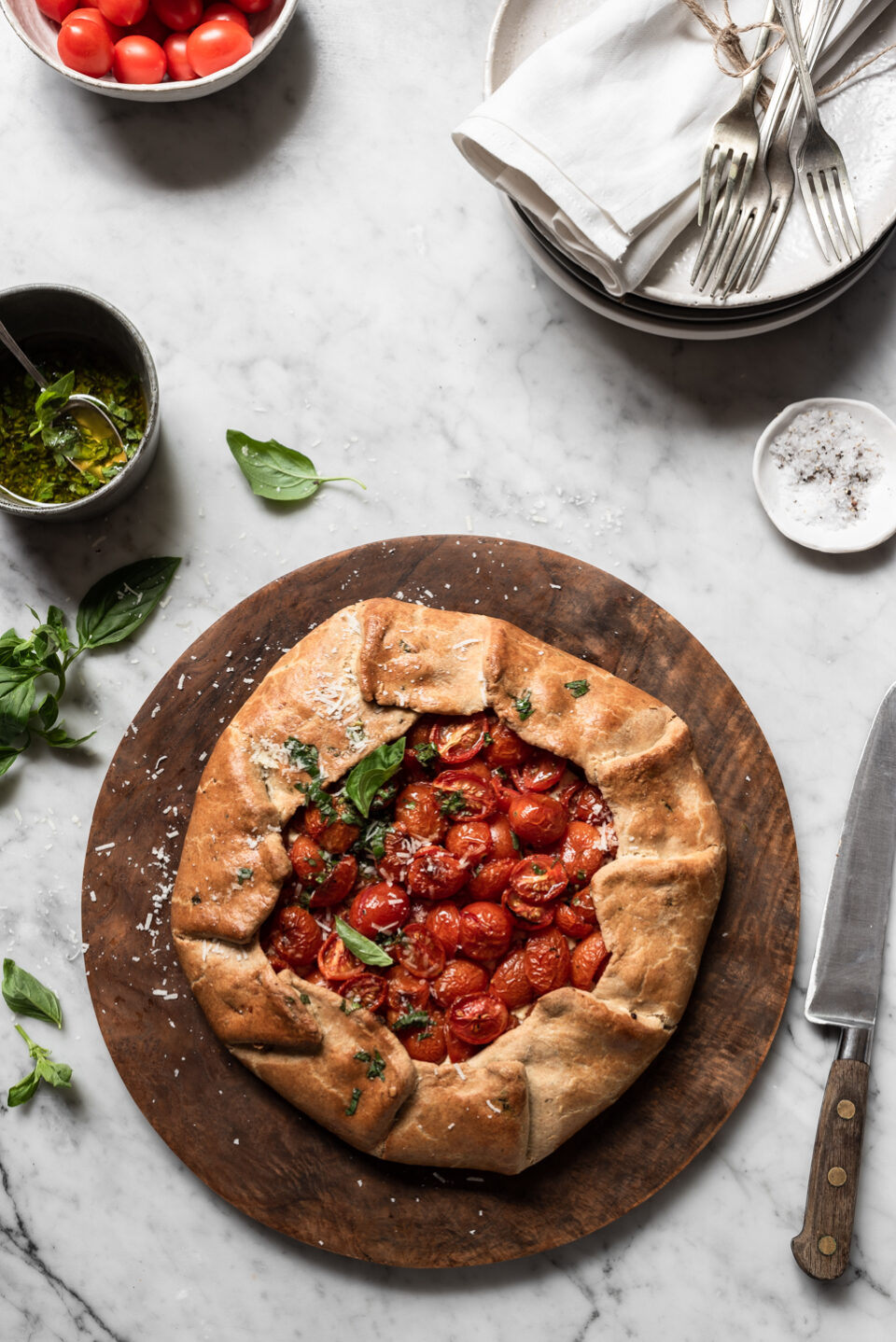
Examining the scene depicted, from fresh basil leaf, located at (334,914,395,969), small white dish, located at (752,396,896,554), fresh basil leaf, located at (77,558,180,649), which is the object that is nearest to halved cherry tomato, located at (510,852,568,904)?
fresh basil leaf, located at (334,914,395,969)

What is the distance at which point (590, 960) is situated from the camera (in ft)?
9.50

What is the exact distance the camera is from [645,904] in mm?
2900

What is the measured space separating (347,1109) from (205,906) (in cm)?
69

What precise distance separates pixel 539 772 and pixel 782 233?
1.83 meters

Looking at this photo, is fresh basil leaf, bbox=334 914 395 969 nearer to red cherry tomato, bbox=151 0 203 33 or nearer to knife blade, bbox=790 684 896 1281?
knife blade, bbox=790 684 896 1281

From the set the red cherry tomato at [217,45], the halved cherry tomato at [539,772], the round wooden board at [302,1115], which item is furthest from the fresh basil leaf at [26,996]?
the red cherry tomato at [217,45]

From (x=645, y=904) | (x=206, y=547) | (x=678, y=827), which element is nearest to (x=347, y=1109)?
(x=645, y=904)

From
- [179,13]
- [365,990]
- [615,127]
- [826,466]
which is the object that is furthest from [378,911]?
[179,13]

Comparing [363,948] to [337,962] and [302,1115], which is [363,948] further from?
[302,1115]

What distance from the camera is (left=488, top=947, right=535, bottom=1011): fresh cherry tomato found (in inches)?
114

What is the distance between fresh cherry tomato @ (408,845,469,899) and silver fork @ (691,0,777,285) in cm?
188

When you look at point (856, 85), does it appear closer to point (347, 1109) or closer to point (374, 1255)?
point (347, 1109)

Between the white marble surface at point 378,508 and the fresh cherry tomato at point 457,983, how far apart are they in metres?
1.08

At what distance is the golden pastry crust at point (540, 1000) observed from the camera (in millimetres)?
2852
